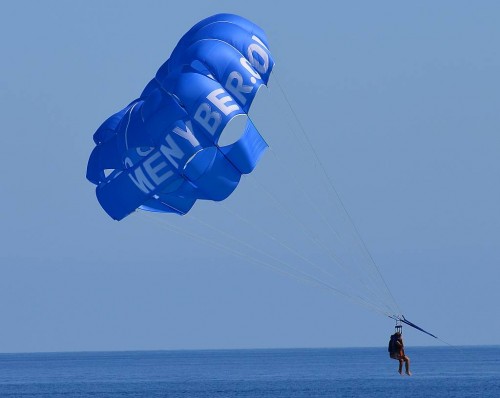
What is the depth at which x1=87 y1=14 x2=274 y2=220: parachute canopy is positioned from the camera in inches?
1277

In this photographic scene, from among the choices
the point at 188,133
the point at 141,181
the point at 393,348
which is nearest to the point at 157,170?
the point at 141,181

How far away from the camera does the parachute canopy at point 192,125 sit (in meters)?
32.4

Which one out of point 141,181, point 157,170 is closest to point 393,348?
point 157,170

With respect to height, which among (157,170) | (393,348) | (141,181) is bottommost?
(393,348)

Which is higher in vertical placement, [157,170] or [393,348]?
[157,170]

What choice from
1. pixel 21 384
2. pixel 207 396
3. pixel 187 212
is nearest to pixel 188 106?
pixel 187 212

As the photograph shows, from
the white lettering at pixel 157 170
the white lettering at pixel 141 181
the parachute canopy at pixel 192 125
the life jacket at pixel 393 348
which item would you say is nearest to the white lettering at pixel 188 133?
the parachute canopy at pixel 192 125

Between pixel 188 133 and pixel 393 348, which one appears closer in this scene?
pixel 188 133

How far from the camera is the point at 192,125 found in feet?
107

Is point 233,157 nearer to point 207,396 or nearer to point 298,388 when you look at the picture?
point 207,396

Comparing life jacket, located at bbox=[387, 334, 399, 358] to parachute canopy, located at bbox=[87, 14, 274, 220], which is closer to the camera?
parachute canopy, located at bbox=[87, 14, 274, 220]

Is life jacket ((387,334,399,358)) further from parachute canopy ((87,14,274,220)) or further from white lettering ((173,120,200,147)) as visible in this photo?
white lettering ((173,120,200,147))

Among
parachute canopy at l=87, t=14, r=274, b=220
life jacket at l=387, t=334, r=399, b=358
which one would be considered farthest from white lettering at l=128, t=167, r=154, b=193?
life jacket at l=387, t=334, r=399, b=358

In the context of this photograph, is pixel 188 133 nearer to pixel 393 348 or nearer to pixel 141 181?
pixel 141 181
